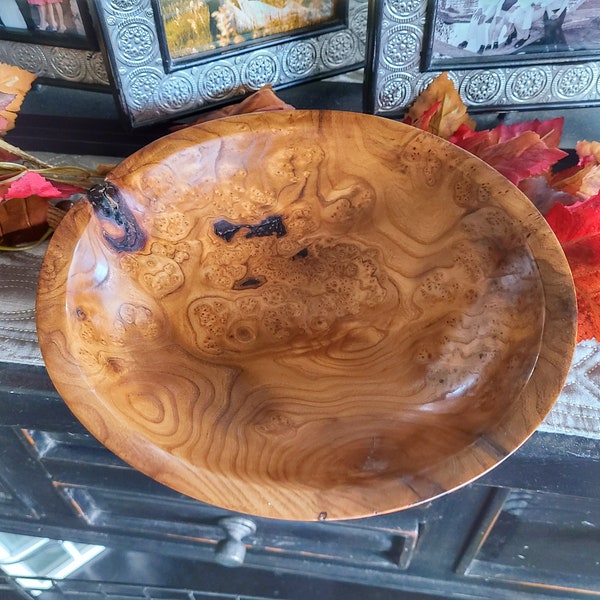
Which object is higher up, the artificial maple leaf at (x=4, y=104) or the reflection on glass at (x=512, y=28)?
the reflection on glass at (x=512, y=28)

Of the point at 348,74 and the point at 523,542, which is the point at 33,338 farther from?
the point at 523,542

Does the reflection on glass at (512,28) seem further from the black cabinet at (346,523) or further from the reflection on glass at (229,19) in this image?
the black cabinet at (346,523)

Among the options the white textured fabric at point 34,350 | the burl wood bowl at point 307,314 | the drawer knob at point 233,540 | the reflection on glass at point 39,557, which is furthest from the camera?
the reflection on glass at point 39,557

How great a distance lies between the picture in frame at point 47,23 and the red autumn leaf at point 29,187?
0.12 m

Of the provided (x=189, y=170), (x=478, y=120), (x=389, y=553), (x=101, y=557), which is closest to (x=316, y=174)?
(x=189, y=170)

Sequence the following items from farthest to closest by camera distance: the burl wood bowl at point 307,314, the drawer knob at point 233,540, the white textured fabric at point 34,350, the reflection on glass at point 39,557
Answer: the reflection on glass at point 39,557 < the drawer knob at point 233,540 < the white textured fabric at point 34,350 < the burl wood bowl at point 307,314

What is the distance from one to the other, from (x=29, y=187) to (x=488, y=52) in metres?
0.37

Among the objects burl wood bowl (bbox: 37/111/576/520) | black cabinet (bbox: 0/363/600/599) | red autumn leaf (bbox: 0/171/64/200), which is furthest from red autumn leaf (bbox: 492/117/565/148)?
red autumn leaf (bbox: 0/171/64/200)

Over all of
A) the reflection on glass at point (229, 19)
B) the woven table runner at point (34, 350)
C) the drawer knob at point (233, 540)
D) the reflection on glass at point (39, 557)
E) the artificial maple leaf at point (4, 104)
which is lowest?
the reflection on glass at point (39, 557)

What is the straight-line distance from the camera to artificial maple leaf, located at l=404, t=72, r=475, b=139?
0.48 metres

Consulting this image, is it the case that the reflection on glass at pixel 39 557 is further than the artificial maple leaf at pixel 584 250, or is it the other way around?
the reflection on glass at pixel 39 557

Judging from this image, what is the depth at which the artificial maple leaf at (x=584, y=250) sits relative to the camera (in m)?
0.41

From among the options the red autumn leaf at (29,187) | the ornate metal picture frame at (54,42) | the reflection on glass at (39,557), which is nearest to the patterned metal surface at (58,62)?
the ornate metal picture frame at (54,42)

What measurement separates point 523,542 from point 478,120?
1.35 ft
